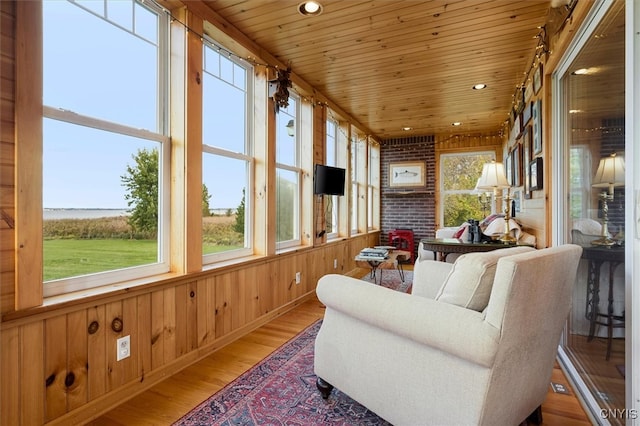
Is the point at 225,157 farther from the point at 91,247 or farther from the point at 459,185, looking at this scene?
the point at 459,185

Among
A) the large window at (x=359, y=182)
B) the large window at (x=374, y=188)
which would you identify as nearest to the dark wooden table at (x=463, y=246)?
the large window at (x=359, y=182)

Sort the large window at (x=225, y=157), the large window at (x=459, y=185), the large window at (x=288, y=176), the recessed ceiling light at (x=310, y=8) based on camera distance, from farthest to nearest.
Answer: the large window at (x=459, y=185)
the large window at (x=288, y=176)
the large window at (x=225, y=157)
the recessed ceiling light at (x=310, y=8)

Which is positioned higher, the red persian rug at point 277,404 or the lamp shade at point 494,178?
the lamp shade at point 494,178

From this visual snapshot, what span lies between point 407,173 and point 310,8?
187 inches

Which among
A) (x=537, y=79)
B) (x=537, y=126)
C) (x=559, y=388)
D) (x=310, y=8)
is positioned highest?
(x=310, y=8)

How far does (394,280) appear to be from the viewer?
468cm

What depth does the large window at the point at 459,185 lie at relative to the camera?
6.29 meters

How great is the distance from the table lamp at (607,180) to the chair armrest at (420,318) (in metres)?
1.00

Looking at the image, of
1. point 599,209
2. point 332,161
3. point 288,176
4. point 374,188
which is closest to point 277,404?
point 599,209

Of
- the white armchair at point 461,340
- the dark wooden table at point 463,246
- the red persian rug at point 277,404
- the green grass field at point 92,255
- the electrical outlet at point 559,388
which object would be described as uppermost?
the green grass field at point 92,255

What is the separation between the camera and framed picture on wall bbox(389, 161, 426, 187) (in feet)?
21.7

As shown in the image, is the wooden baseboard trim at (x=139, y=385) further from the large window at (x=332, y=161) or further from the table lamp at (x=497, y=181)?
the table lamp at (x=497, y=181)

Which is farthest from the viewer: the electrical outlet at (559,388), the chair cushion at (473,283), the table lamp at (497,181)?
the table lamp at (497,181)

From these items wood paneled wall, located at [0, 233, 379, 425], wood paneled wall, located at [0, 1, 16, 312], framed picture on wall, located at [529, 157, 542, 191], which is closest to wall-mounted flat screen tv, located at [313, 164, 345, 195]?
wood paneled wall, located at [0, 233, 379, 425]
